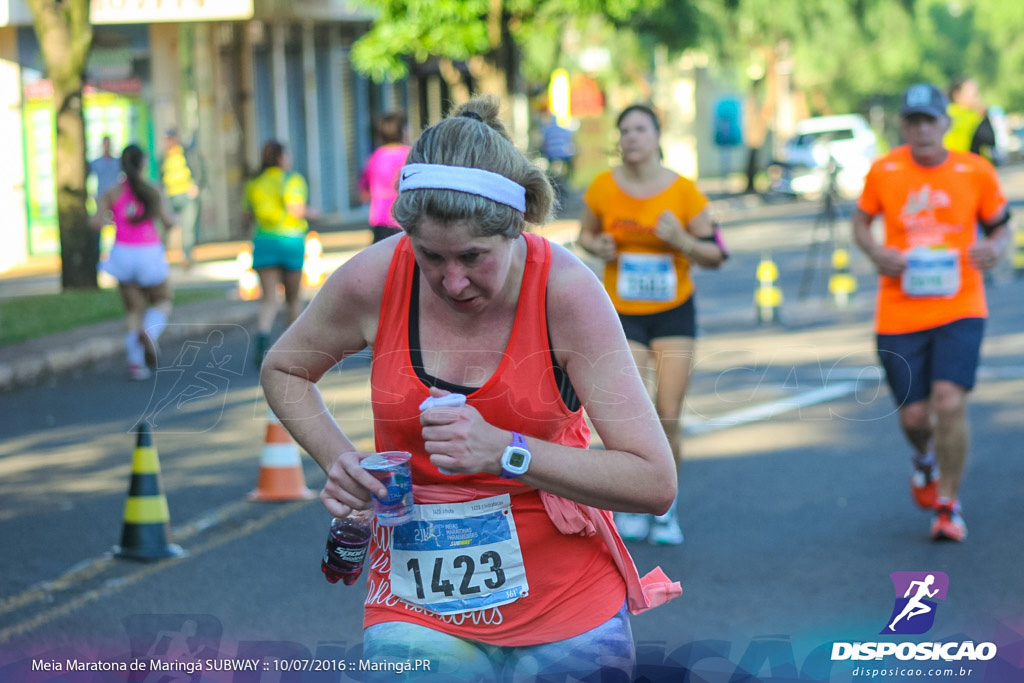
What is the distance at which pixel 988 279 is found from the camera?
1809 cm

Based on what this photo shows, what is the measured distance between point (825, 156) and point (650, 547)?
35415 millimetres

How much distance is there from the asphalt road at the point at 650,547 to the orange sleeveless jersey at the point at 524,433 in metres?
0.38

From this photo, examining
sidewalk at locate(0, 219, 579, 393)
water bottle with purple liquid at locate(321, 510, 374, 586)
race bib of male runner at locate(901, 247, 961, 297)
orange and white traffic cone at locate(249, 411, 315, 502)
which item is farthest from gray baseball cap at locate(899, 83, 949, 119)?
water bottle with purple liquid at locate(321, 510, 374, 586)

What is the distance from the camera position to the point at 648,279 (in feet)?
22.7

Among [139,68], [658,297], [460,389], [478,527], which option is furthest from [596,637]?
[139,68]

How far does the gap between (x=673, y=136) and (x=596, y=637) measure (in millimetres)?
61504

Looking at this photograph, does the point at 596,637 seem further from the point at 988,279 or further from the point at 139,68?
the point at 139,68

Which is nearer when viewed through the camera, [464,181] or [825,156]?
[464,181]

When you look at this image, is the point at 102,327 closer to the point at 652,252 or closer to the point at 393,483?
the point at 652,252

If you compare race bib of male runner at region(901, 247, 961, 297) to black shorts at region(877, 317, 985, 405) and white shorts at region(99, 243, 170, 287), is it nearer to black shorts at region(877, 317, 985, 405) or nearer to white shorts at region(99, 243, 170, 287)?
black shorts at region(877, 317, 985, 405)

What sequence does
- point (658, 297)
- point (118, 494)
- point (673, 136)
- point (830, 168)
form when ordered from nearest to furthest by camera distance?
point (658, 297)
point (118, 494)
point (830, 168)
point (673, 136)

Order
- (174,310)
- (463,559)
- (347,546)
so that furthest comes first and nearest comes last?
(174,310) < (347,546) < (463,559)

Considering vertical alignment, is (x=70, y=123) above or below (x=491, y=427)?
below

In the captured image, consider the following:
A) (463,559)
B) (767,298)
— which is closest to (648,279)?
(463,559)
